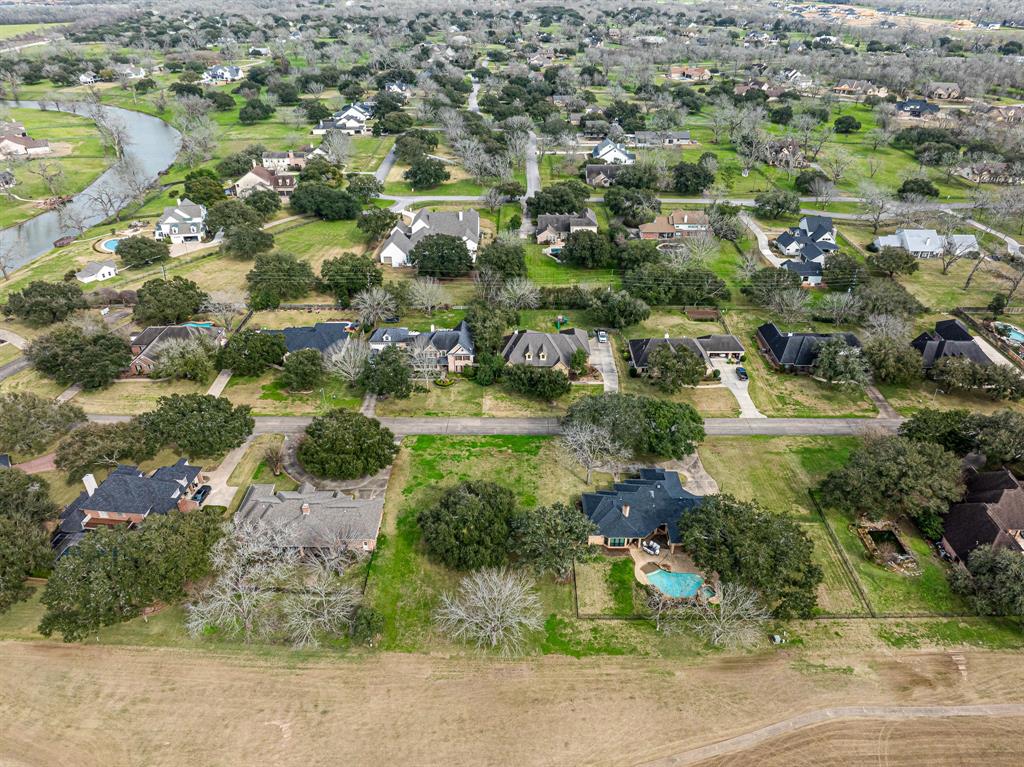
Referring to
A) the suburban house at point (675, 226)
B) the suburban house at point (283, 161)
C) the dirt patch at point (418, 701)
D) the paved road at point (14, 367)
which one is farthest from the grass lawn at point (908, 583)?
the suburban house at point (283, 161)

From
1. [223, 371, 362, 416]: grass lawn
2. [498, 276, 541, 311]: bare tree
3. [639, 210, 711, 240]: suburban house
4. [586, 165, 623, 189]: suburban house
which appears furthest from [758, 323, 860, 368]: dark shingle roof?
[586, 165, 623, 189]: suburban house

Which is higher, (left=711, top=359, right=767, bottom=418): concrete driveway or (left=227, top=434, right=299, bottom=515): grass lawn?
(left=711, top=359, right=767, bottom=418): concrete driveway

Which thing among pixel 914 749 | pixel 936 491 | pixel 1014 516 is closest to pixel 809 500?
pixel 936 491

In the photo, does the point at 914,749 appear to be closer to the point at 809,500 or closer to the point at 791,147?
the point at 809,500

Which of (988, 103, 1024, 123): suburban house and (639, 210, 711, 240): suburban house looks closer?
(639, 210, 711, 240): suburban house

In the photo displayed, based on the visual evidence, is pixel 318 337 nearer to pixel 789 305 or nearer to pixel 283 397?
pixel 283 397

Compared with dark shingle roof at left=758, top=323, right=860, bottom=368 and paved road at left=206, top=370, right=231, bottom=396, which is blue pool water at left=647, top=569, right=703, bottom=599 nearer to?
dark shingle roof at left=758, top=323, right=860, bottom=368

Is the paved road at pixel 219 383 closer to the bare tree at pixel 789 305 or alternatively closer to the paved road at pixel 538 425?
the paved road at pixel 538 425
